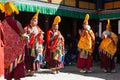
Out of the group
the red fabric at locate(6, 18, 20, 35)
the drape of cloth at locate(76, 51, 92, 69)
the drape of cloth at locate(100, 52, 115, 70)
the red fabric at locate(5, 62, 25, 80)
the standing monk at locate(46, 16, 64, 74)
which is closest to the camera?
the red fabric at locate(6, 18, 20, 35)

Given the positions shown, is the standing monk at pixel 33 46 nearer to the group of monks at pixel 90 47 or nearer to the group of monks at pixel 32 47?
the group of monks at pixel 32 47

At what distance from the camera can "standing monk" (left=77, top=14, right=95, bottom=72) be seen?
13.3 m

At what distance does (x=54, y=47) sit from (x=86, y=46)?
46.4 inches

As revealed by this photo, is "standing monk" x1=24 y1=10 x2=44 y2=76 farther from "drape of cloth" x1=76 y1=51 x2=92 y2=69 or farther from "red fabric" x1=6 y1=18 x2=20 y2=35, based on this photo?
"red fabric" x1=6 y1=18 x2=20 y2=35

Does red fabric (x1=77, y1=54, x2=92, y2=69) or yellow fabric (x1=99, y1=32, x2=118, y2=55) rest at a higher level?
yellow fabric (x1=99, y1=32, x2=118, y2=55)

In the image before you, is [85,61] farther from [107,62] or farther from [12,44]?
[12,44]

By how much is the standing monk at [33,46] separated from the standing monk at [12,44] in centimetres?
287

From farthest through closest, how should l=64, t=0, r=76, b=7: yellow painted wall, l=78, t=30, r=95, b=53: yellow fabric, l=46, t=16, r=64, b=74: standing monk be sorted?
1. l=64, t=0, r=76, b=7: yellow painted wall
2. l=78, t=30, r=95, b=53: yellow fabric
3. l=46, t=16, r=64, b=74: standing monk

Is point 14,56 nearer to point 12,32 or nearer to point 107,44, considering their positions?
point 12,32

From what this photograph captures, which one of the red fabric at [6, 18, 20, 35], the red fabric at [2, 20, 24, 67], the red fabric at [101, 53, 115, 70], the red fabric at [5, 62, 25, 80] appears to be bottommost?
the red fabric at [101, 53, 115, 70]

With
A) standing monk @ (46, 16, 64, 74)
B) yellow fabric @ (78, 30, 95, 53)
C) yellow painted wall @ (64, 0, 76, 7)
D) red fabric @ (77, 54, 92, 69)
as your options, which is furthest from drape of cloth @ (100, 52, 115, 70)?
yellow painted wall @ (64, 0, 76, 7)

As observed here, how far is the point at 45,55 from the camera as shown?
13.3 m

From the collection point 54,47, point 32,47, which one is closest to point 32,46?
point 32,47

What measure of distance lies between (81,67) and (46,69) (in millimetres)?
1698
